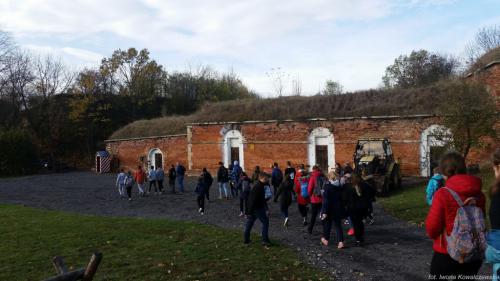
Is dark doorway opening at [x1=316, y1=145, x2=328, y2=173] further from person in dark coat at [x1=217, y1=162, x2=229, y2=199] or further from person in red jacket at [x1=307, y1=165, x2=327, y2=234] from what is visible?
person in red jacket at [x1=307, y1=165, x2=327, y2=234]

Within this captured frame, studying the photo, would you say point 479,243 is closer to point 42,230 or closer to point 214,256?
point 214,256

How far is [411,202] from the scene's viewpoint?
14.5 m

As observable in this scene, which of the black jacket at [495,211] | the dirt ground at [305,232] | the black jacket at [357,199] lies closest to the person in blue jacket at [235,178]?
the dirt ground at [305,232]

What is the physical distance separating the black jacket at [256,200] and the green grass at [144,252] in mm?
856

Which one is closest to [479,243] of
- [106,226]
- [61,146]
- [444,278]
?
[444,278]

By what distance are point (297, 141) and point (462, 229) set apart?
21.7 metres

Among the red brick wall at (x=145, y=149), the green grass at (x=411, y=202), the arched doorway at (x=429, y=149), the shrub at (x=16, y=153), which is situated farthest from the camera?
the shrub at (x=16, y=153)

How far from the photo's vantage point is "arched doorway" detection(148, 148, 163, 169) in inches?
1323

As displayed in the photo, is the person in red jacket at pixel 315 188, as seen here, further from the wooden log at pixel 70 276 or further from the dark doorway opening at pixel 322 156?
the dark doorway opening at pixel 322 156

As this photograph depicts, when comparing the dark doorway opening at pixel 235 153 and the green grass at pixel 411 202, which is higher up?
the dark doorway opening at pixel 235 153

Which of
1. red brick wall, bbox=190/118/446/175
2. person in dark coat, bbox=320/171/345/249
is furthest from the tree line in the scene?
person in dark coat, bbox=320/171/345/249

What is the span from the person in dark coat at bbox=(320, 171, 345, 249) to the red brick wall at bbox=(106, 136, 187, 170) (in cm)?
2269

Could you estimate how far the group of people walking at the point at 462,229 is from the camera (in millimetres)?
3842

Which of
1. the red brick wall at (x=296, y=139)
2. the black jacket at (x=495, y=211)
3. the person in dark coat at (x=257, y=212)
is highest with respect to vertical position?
the red brick wall at (x=296, y=139)
